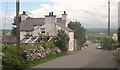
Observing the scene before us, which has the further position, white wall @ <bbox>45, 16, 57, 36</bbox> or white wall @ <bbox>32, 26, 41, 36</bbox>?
white wall @ <bbox>32, 26, 41, 36</bbox>

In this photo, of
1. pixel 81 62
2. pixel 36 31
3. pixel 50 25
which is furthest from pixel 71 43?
pixel 81 62

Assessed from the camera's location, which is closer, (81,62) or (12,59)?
(12,59)

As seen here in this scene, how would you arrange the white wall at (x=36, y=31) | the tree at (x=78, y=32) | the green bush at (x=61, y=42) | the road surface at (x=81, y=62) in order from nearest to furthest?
the road surface at (x=81, y=62)
the green bush at (x=61, y=42)
the white wall at (x=36, y=31)
the tree at (x=78, y=32)

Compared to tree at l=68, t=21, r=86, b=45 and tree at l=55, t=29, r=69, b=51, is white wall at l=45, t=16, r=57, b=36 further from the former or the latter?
tree at l=68, t=21, r=86, b=45

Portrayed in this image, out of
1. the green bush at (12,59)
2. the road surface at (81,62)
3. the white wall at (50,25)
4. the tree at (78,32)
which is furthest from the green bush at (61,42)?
the tree at (78,32)

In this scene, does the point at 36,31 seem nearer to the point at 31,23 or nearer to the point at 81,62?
the point at 31,23

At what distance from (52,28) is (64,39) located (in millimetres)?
5333

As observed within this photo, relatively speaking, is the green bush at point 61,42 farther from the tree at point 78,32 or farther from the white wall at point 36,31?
the tree at point 78,32

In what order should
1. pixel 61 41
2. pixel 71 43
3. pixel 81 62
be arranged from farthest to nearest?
pixel 71 43 < pixel 61 41 < pixel 81 62

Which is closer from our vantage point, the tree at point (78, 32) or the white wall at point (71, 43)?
the white wall at point (71, 43)

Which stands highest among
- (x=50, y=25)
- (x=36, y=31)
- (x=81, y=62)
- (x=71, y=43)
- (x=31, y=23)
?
(x=31, y=23)

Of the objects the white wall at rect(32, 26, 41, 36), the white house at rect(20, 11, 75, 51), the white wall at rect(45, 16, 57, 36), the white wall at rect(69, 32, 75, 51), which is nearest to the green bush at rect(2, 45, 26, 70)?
the white house at rect(20, 11, 75, 51)

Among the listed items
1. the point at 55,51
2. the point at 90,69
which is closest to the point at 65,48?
the point at 55,51

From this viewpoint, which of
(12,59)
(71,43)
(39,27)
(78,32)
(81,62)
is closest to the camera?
(12,59)
